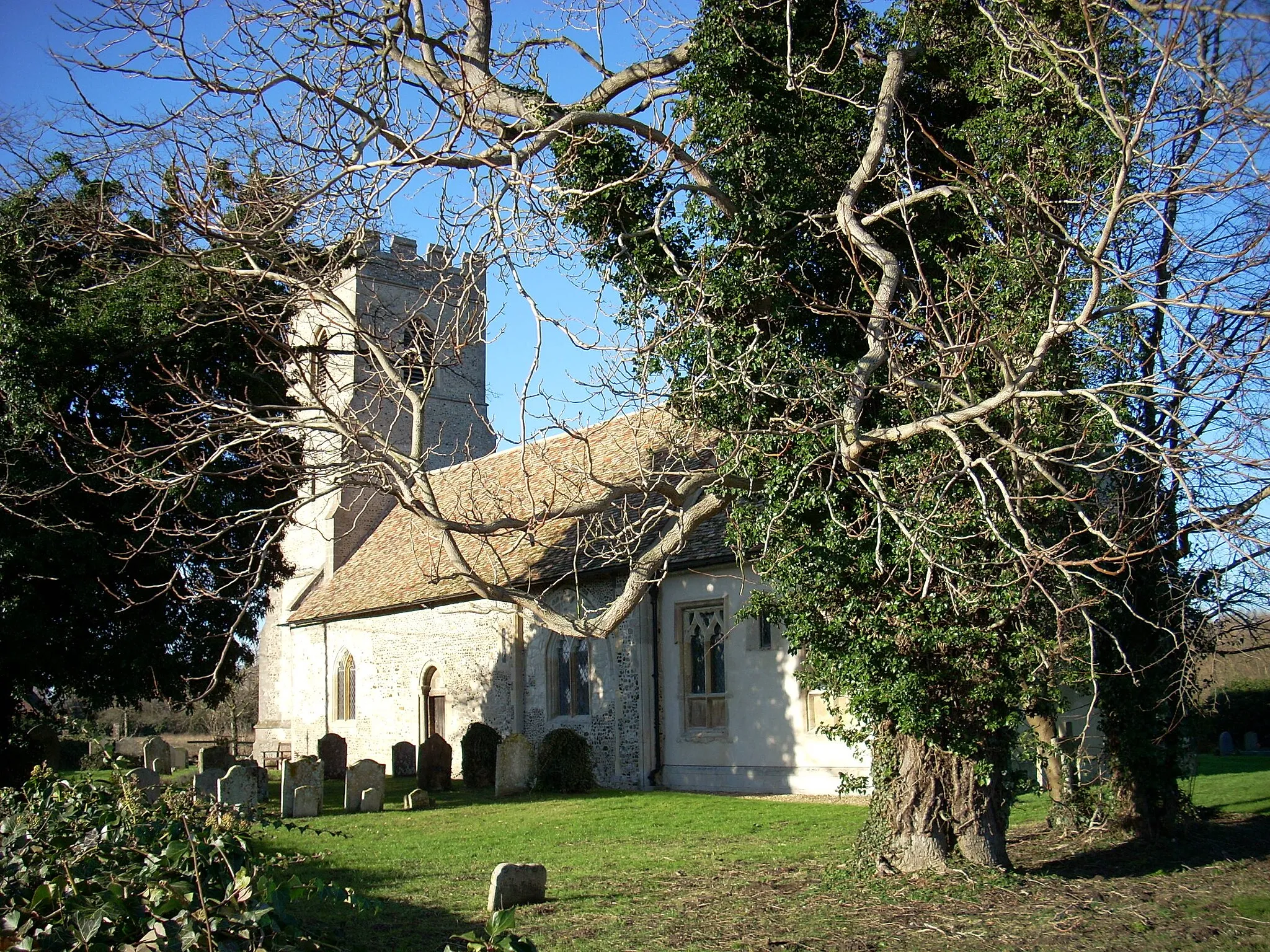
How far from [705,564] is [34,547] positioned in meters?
9.92

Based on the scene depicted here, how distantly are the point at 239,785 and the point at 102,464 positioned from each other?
4864 mm

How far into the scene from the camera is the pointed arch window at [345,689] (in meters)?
27.6

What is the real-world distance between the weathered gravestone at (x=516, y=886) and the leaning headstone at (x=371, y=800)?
807cm

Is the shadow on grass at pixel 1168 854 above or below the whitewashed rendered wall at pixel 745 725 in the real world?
below

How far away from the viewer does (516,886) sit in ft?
27.3

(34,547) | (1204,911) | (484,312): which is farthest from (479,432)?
(1204,911)

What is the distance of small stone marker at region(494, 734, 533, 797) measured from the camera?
17.7 meters

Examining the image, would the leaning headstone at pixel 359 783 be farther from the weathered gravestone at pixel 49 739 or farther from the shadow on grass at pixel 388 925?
the shadow on grass at pixel 388 925

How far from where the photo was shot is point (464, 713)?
2277cm

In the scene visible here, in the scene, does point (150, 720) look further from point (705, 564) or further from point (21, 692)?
point (705, 564)

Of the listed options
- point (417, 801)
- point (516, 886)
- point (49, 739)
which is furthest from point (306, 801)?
point (49, 739)

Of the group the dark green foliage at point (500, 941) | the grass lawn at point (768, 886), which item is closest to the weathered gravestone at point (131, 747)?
the grass lawn at point (768, 886)

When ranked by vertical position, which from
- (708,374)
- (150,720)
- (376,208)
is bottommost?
(150,720)

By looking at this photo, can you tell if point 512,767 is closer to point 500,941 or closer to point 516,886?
point 516,886
